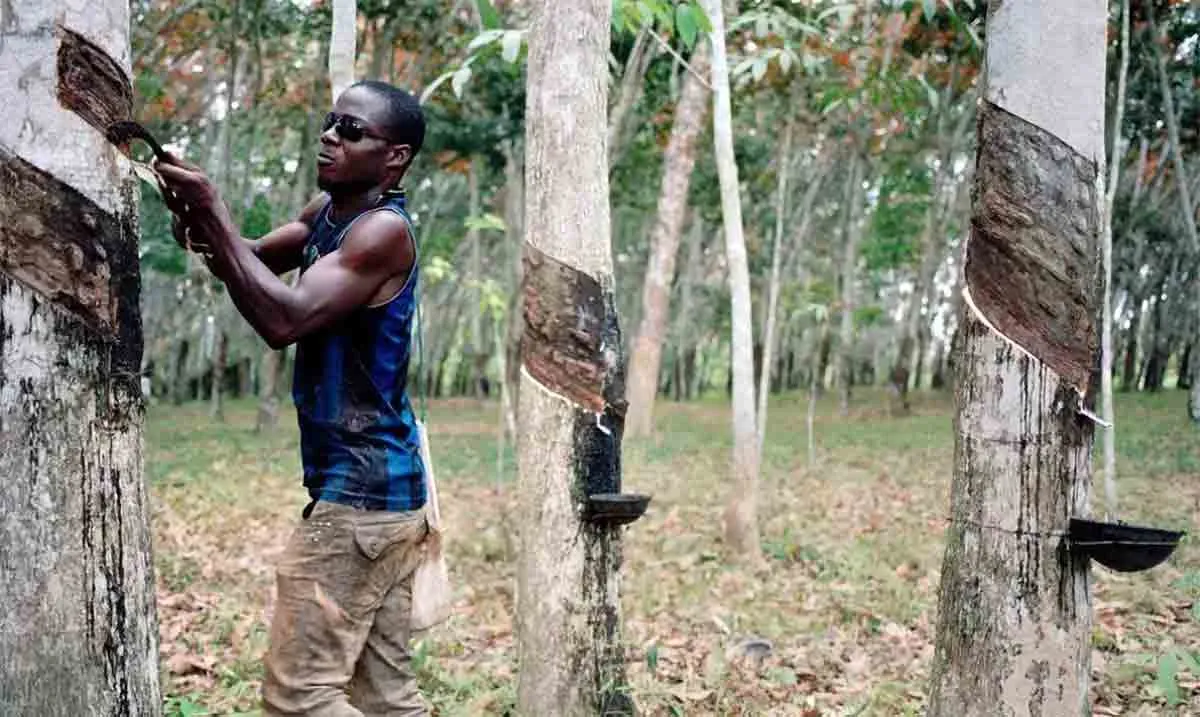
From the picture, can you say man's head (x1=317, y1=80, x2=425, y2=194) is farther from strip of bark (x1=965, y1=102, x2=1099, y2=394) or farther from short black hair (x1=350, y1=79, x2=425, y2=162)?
strip of bark (x1=965, y1=102, x2=1099, y2=394)

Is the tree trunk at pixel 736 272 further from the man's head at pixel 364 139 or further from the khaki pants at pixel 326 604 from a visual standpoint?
the khaki pants at pixel 326 604

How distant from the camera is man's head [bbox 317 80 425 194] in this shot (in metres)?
2.52

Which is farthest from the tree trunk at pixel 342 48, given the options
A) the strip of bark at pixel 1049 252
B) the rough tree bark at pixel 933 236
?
the rough tree bark at pixel 933 236

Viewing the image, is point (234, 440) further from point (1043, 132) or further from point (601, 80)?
point (1043, 132)

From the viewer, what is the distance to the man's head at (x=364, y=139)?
2.52m

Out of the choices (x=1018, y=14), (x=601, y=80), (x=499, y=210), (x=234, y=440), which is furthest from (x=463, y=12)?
(x=1018, y=14)

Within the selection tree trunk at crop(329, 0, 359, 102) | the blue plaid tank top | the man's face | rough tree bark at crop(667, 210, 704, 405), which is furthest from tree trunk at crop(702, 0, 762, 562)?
rough tree bark at crop(667, 210, 704, 405)

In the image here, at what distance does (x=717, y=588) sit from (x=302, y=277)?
452 centimetres

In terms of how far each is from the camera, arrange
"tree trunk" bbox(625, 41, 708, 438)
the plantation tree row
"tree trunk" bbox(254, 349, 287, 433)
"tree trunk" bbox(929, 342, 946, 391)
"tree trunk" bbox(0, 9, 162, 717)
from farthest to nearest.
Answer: "tree trunk" bbox(929, 342, 946, 391) → "tree trunk" bbox(254, 349, 287, 433) → "tree trunk" bbox(625, 41, 708, 438) → the plantation tree row → "tree trunk" bbox(0, 9, 162, 717)

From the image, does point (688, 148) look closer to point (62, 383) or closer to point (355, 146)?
point (355, 146)

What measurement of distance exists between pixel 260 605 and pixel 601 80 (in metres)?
3.57

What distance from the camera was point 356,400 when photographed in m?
2.50

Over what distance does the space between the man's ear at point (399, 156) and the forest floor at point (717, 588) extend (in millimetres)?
2159

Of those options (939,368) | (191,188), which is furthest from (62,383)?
(939,368)
